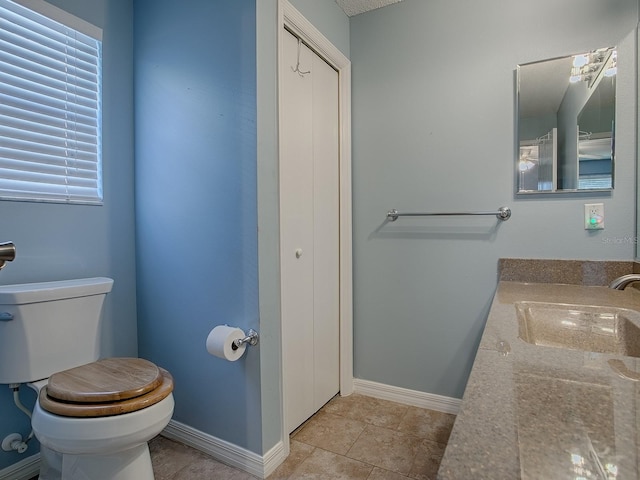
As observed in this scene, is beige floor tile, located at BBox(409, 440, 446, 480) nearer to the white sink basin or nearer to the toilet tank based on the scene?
the white sink basin

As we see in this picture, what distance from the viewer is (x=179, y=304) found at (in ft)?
5.44

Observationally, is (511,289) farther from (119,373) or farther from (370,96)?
(119,373)

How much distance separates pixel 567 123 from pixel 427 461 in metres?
1.61

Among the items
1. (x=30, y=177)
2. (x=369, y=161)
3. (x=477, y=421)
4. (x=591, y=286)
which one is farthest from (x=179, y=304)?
(x=591, y=286)

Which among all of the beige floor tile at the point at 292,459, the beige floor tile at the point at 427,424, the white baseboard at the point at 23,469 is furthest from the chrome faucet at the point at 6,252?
the beige floor tile at the point at 427,424

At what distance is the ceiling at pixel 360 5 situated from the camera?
194cm

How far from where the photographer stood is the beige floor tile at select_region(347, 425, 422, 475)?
4.92 feet

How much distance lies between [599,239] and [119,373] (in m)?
2.02

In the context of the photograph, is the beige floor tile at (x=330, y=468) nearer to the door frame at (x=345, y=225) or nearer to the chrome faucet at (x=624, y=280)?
the door frame at (x=345, y=225)

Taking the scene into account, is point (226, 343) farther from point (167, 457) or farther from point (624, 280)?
point (624, 280)

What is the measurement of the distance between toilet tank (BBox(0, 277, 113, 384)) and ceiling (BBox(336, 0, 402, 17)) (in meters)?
1.89

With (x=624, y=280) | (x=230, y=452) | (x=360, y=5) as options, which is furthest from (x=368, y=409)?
(x=360, y=5)

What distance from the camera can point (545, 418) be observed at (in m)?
0.49

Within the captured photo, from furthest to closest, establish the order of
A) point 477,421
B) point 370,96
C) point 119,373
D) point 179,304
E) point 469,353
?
point 370,96
point 469,353
point 179,304
point 119,373
point 477,421
